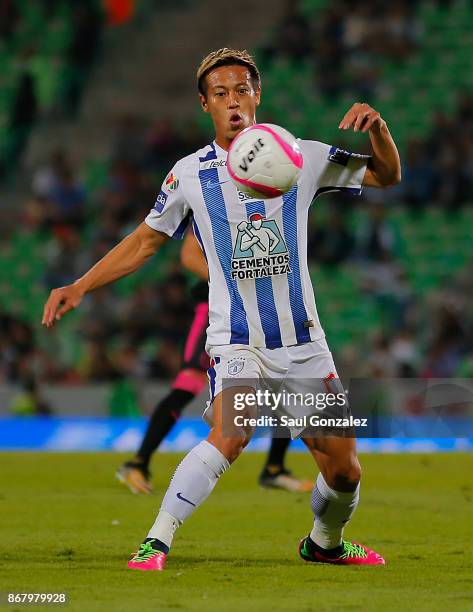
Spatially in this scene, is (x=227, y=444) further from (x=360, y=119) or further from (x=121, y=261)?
(x=360, y=119)

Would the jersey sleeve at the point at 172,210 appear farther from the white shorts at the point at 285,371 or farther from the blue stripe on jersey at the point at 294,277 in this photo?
the white shorts at the point at 285,371

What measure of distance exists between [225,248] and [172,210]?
0.40 metres


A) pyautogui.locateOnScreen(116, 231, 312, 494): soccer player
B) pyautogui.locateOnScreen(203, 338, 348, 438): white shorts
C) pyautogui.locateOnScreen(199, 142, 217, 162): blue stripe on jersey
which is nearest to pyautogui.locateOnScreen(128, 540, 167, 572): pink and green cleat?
pyautogui.locateOnScreen(203, 338, 348, 438): white shorts

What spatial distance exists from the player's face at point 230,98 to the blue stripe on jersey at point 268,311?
2.36ft

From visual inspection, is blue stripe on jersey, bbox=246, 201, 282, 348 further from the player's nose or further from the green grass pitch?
the green grass pitch

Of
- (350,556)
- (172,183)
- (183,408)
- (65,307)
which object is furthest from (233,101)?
(183,408)

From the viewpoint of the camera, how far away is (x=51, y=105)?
21391mm

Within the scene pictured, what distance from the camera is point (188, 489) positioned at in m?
5.42

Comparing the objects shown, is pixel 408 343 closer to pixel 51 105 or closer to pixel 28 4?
pixel 51 105

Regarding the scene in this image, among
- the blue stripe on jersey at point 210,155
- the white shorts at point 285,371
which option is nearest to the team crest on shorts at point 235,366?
the white shorts at point 285,371

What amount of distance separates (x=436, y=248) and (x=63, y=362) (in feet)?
17.4

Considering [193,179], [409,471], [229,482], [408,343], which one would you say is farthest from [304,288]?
[408,343]

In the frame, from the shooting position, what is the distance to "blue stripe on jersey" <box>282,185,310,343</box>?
18.8 feet

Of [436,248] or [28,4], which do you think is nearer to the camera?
[436,248]
